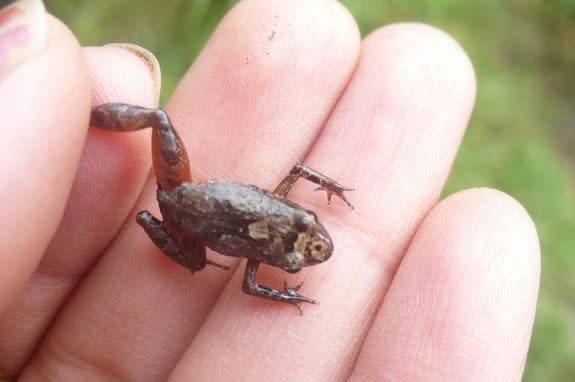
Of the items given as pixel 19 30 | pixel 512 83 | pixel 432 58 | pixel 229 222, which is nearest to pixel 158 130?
pixel 229 222

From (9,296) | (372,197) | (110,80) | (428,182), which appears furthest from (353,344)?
(110,80)

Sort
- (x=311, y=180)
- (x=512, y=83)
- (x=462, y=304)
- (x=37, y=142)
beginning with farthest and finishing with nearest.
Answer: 1. (x=512, y=83)
2. (x=311, y=180)
3. (x=462, y=304)
4. (x=37, y=142)

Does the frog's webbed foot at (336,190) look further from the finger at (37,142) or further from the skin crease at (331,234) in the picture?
the finger at (37,142)

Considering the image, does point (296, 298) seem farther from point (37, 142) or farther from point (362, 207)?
point (37, 142)

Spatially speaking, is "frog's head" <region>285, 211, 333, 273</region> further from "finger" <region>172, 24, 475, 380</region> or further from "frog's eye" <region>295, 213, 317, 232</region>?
"finger" <region>172, 24, 475, 380</region>

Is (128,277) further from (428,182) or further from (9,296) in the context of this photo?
(428,182)

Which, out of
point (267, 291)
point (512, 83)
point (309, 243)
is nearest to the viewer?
point (309, 243)

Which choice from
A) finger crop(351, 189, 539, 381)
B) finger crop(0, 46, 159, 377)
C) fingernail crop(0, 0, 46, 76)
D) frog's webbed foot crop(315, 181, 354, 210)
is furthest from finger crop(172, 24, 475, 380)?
fingernail crop(0, 0, 46, 76)
